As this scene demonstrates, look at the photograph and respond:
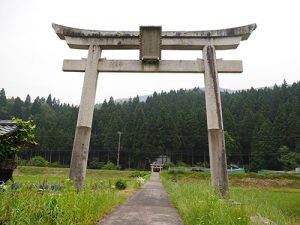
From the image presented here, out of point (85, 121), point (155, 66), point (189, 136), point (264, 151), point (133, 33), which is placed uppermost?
point (189, 136)

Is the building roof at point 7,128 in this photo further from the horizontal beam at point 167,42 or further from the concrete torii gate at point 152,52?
the horizontal beam at point 167,42

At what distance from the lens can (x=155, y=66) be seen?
938 centimetres

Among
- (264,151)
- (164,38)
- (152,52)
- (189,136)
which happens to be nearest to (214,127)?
(152,52)

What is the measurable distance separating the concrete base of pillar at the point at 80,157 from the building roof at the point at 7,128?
2.70 m

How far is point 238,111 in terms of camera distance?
7262 cm

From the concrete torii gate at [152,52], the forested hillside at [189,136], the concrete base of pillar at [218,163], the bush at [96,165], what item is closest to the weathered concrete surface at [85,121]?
the concrete torii gate at [152,52]

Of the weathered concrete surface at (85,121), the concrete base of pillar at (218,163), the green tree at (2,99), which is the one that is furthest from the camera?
the green tree at (2,99)

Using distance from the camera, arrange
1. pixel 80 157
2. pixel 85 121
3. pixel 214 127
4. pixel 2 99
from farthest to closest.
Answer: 1. pixel 2 99
2. pixel 85 121
3. pixel 214 127
4. pixel 80 157

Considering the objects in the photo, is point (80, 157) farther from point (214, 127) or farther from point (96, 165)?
point (96, 165)

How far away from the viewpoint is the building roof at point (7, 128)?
967cm

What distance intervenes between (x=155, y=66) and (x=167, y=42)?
940 mm

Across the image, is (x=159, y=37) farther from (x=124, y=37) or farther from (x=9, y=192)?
(x=9, y=192)

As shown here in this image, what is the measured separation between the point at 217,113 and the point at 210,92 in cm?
75

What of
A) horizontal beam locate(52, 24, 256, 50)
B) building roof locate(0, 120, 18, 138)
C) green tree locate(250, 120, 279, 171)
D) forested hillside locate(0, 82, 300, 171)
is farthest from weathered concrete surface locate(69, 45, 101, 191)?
green tree locate(250, 120, 279, 171)
